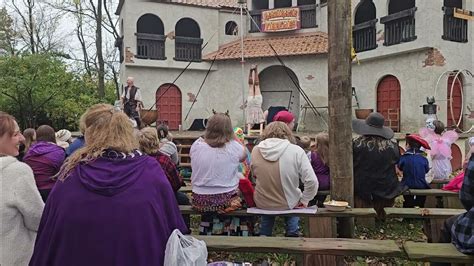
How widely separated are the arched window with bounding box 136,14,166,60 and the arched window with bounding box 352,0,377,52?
24.9 feet

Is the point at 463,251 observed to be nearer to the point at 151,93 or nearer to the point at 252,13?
the point at 151,93

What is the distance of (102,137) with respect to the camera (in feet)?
7.18

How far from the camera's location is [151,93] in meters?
17.3

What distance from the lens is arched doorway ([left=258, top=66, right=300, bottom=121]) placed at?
18234 mm

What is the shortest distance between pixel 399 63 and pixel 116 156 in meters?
14.1

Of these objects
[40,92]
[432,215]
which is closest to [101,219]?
[432,215]

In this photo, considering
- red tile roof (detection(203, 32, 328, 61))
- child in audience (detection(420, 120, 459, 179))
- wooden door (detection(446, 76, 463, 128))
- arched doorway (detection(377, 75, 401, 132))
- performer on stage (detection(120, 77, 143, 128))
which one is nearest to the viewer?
child in audience (detection(420, 120, 459, 179))

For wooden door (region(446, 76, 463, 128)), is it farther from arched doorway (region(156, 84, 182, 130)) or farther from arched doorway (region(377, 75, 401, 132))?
arched doorway (region(156, 84, 182, 130))

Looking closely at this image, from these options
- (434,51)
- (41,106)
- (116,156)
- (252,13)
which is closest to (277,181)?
(116,156)

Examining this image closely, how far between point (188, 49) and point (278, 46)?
3.71m

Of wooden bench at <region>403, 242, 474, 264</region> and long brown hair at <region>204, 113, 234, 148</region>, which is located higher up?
long brown hair at <region>204, 113, 234, 148</region>

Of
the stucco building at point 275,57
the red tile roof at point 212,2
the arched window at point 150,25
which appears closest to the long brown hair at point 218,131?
the stucco building at point 275,57

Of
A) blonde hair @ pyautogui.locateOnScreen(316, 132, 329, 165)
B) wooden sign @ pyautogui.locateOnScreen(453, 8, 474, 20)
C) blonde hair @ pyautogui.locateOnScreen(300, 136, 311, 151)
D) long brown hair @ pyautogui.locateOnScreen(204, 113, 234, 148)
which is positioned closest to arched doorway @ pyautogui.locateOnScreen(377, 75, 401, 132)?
wooden sign @ pyautogui.locateOnScreen(453, 8, 474, 20)

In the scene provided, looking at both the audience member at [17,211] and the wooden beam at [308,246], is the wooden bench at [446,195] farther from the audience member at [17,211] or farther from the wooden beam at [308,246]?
the audience member at [17,211]
